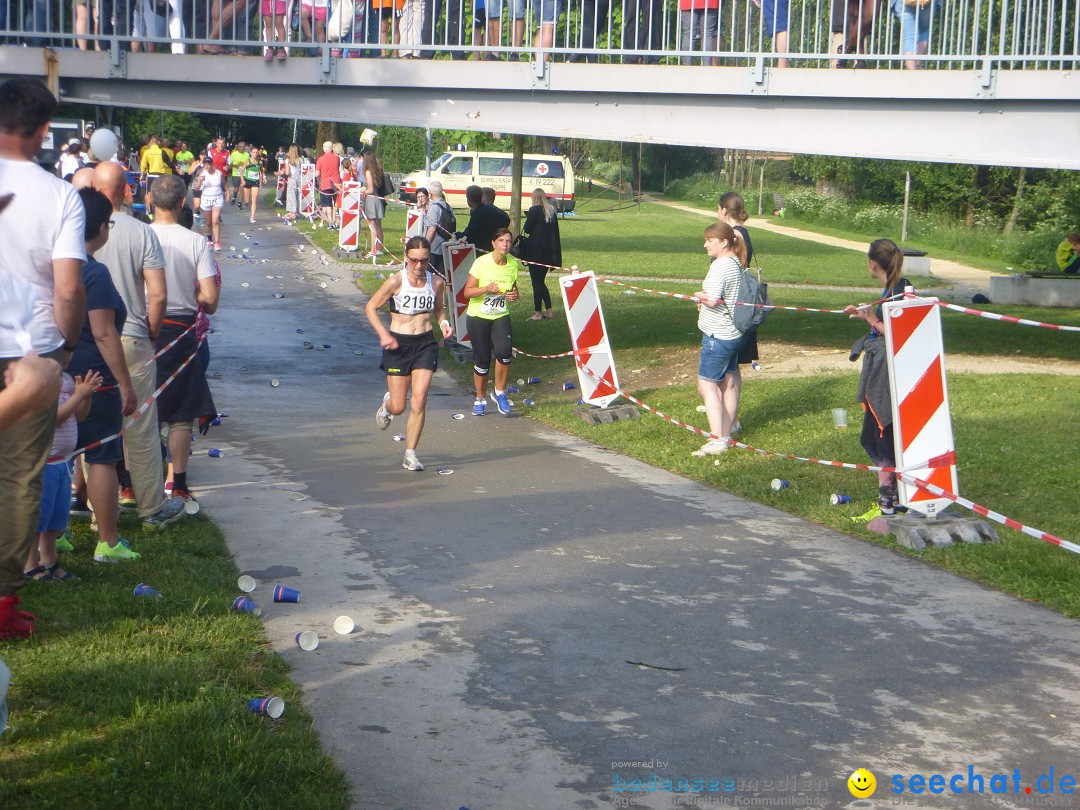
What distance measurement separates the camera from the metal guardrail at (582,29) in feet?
43.6

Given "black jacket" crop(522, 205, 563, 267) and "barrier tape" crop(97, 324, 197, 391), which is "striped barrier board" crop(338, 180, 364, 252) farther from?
"barrier tape" crop(97, 324, 197, 391)

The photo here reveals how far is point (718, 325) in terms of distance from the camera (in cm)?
1027

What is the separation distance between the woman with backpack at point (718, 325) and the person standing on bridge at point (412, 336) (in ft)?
6.97

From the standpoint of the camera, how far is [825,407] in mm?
12008

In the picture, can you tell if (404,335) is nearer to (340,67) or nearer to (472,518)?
(472,518)

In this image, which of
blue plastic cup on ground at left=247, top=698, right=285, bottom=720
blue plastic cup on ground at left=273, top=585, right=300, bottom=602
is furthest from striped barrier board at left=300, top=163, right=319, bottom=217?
blue plastic cup on ground at left=247, top=698, right=285, bottom=720

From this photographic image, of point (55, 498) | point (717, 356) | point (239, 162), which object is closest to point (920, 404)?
point (717, 356)

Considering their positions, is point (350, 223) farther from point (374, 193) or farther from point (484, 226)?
point (484, 226)

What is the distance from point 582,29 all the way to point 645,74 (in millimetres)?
1342

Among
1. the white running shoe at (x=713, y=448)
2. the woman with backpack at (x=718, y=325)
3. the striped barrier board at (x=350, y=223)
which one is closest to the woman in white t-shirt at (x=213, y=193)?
the striped barrier board at (x=350, y=223)

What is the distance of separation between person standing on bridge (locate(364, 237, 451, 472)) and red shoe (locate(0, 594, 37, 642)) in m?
4.38

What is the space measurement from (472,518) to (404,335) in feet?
6.83

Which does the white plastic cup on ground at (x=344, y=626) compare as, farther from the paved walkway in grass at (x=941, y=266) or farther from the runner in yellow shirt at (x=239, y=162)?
the runner in yellow shirt at (x=239, y=162)

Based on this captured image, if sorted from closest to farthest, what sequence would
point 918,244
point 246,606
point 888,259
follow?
point 246,606, point 888,259, point 918,244
